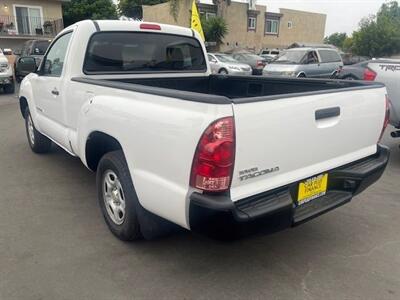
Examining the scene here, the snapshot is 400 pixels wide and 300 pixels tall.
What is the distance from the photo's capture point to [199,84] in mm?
4984

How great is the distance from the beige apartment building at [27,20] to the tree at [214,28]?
38.7ft

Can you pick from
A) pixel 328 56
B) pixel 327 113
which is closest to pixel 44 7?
pixel 328 56

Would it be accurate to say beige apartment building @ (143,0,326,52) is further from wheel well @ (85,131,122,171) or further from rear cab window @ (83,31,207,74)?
wheel well @ (85,131,122,171)

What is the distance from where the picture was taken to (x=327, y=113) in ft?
8.87

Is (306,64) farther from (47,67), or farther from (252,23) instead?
(252,23)

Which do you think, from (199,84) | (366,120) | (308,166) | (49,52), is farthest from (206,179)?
(49,52)

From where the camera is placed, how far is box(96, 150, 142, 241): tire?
301 centimetres

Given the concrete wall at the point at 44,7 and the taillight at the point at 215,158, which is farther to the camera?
the concrete wall at the point at 44,7

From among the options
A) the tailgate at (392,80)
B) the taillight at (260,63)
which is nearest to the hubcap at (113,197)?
the tailgate at (392,80)

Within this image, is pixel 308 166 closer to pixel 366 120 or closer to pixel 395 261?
pixel 366 120

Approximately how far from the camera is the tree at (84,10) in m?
33.4

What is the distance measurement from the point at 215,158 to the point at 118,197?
1.41 metres

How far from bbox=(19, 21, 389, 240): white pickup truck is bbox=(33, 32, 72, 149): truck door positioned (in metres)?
0.05

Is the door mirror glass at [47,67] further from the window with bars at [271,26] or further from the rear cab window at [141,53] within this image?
the window with bars at [271,26]
